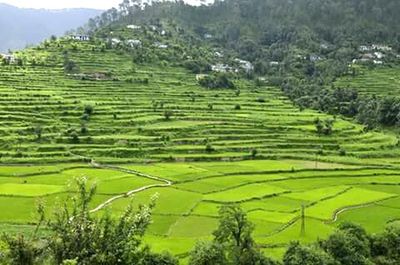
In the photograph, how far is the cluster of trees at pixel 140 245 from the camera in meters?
12.5

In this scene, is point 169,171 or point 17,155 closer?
point 169,171

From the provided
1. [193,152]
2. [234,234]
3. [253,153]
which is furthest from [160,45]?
[234,234]

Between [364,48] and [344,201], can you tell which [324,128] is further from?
[364,48]

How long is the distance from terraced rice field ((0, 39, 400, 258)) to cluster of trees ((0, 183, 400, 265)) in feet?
7.28

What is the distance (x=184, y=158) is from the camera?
4231cm

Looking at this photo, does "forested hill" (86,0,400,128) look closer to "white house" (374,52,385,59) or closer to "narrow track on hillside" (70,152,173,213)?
"white house" (374,52,385,59)

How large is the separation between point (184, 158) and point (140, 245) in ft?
74.4

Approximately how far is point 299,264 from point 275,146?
26682 mm

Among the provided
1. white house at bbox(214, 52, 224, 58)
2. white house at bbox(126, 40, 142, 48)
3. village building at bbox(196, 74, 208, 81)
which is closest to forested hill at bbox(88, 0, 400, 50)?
white house at bbox(214, 52, 224, 58)

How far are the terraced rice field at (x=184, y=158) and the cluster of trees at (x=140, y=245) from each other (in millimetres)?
2219

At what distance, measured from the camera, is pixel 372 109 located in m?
63.3

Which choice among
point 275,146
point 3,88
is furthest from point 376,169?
point 3,88

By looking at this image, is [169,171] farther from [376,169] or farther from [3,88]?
[3,88]

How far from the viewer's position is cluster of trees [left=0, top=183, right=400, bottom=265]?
40.9ft
